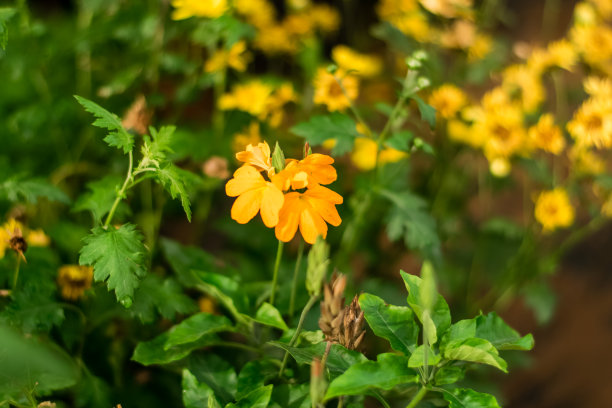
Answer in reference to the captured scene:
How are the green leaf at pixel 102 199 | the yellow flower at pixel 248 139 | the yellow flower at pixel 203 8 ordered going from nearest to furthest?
the green leaf at pixel 102 199 → the yellow flower at pixel 203 8 → the yellow flower at pixel 248 139

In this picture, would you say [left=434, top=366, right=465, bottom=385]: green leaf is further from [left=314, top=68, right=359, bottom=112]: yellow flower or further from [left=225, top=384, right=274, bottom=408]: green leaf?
[left=314, top=68, right=359, bottom=112]: yellow flower

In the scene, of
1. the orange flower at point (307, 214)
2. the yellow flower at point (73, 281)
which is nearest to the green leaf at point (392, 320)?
the orange flower at point (307, 214)

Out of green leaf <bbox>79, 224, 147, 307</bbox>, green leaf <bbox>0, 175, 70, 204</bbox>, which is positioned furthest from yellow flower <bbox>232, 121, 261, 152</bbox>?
green leaf <bbox>79, 224, 147, 307</bbox>

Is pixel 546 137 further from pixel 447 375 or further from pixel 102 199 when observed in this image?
pixel 102 199

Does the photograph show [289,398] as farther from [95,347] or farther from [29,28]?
[29,28]

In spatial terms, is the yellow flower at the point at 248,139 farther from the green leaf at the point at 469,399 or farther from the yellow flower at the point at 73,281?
the green leaf at the point at 469,399

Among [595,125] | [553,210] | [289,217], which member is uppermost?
[289,217]

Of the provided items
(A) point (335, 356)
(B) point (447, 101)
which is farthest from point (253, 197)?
(B) point (447, 101)

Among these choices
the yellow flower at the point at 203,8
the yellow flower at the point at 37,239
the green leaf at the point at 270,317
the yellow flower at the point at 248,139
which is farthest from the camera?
the yellow flower at the point at 248,139
